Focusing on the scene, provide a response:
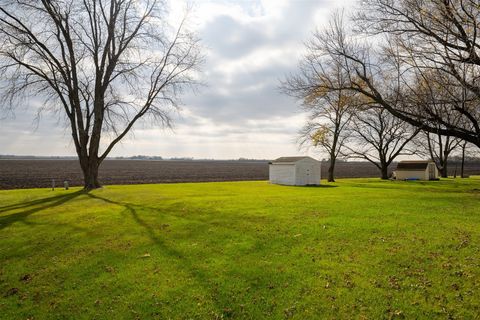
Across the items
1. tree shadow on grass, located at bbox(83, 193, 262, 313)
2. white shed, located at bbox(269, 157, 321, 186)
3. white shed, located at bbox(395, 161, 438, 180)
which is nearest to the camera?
tree shadow on grass, located at bbox(83, 193, 262, 313)

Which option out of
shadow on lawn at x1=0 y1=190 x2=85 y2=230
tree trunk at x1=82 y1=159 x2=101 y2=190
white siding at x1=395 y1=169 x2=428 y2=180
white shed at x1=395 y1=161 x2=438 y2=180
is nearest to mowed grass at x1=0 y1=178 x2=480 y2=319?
shadow on lawn at x1=0 y1=190 x2=85 y2=230

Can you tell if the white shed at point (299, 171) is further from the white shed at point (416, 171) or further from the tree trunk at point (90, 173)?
the tree trunk at point (90, 173)

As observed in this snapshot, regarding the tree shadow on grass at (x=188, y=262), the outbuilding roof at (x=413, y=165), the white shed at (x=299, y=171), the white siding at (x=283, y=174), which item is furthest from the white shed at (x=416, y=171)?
the tree shadow on grass at (x=188, y=262)

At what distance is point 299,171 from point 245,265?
2603 cm

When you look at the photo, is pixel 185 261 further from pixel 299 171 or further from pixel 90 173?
pixel 299 171

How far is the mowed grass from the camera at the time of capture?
23.1ft

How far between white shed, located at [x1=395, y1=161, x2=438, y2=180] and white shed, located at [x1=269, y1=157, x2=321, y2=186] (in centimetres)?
1733

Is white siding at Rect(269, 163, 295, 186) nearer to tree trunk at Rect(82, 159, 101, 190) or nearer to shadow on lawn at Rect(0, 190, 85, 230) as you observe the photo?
tree trunk at Rect(82, 159, 101, 190)

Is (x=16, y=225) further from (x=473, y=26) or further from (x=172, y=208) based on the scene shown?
(x=473, y=26)

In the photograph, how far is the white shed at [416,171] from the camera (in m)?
43.6

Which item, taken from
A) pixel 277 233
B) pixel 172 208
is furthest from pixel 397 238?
pixel 172 208

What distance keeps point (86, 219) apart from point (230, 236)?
Result: 726cm

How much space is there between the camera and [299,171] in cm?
3419

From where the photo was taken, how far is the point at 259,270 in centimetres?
859
